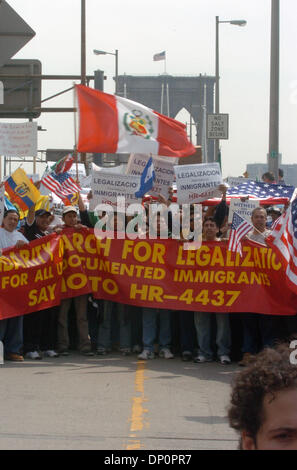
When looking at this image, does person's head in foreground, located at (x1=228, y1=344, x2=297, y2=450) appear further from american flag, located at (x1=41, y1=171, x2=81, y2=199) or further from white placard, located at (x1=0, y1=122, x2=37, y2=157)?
white placard, located at (x1=0, y1=122, x2=37, y2=157)

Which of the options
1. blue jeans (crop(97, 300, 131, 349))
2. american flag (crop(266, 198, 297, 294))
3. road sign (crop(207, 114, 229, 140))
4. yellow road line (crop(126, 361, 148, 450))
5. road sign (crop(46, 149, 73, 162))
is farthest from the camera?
road sign (crop(46, 149, 73, 162))

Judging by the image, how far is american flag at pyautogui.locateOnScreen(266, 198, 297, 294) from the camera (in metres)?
9.76

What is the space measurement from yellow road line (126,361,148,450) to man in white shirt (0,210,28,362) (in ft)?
5.92

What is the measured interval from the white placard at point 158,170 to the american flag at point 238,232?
218 centimetres

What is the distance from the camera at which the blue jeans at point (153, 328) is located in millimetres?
11891

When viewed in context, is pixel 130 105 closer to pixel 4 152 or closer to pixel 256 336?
pixel 256 336

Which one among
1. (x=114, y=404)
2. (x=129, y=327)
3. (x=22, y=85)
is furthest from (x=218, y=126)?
(x=114, y=404)

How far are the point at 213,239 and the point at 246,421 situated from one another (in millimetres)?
9509

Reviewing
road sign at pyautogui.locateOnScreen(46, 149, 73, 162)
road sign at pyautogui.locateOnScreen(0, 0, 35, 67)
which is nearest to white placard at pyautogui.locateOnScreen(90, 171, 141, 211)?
road sign at pyautogui.locateOnScreen(0, 0, 35, 67)

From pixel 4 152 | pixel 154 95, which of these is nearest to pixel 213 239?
pixel 4 152

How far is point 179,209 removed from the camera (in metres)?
13.1

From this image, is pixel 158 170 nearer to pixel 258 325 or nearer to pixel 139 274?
pixel 139 274

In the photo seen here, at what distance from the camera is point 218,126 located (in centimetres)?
2348
